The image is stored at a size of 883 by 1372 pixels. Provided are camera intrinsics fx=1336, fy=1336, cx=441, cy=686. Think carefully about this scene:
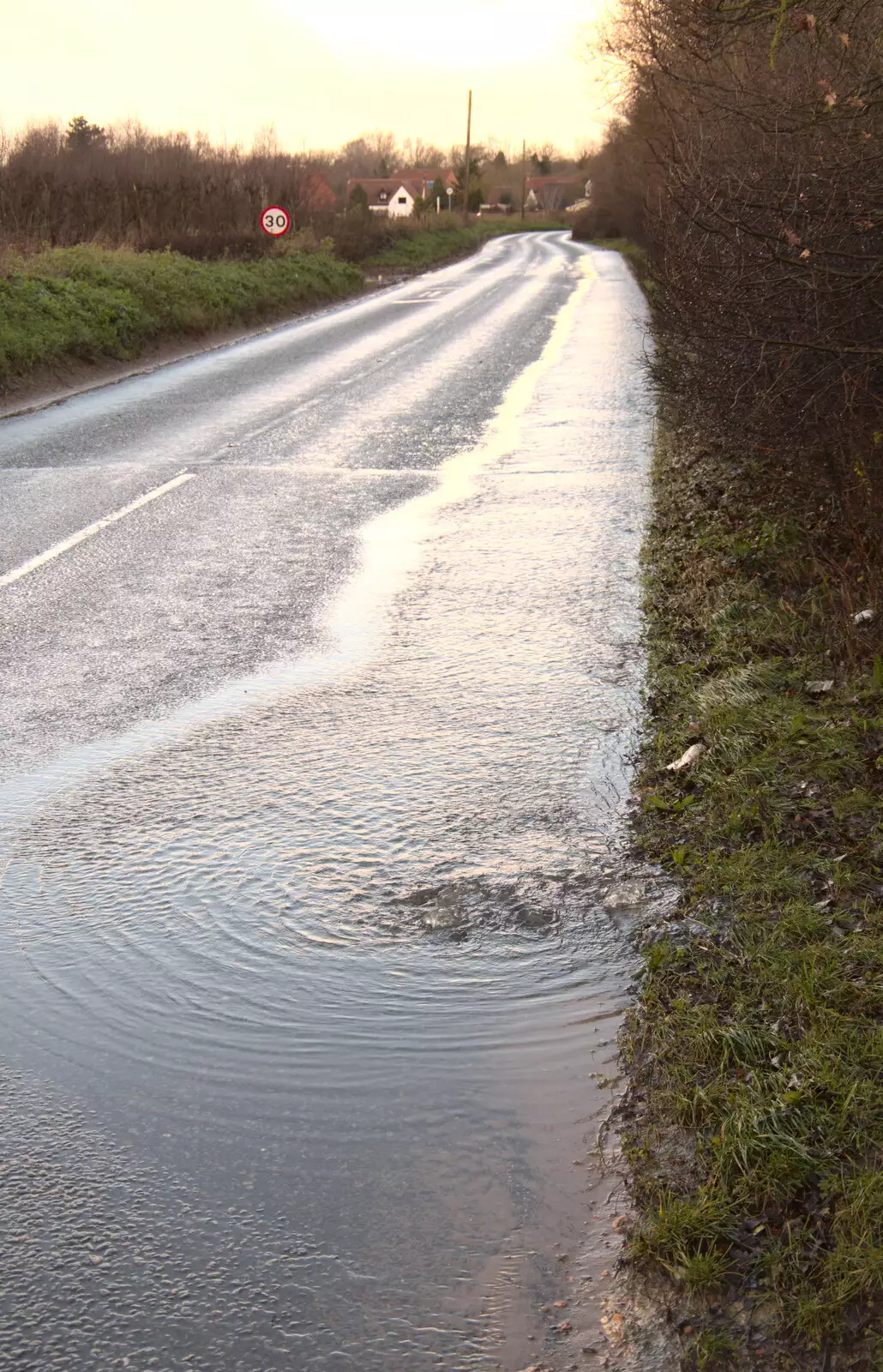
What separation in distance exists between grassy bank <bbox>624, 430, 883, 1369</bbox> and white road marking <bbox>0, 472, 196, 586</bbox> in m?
3.82

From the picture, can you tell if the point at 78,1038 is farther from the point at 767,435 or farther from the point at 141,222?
the point at 141,222

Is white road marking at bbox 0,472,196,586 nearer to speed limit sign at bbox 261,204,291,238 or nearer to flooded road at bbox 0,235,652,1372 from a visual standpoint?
flooded road at bbox 0,235,652,1372

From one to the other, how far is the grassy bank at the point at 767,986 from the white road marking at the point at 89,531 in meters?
3.82

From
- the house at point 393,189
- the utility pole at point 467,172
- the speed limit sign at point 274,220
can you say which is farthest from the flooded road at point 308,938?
the house at point 393,189

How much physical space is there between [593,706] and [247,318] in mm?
21210

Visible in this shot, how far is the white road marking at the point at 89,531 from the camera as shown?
819 centimetres

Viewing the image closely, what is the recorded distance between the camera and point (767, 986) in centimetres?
373

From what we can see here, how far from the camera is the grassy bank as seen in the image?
2.72 metres

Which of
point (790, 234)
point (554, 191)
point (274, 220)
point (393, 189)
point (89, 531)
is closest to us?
point (790, 234)

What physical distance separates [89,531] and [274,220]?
90.4ft

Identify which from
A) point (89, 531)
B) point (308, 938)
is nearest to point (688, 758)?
point (308, 938)

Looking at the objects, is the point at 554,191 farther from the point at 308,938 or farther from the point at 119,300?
the point at 308,938

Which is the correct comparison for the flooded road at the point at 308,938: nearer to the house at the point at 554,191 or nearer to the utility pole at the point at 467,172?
the utility pole at the point at 467,172

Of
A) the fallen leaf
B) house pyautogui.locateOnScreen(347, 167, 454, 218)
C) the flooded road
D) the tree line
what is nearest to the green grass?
the flooded road
